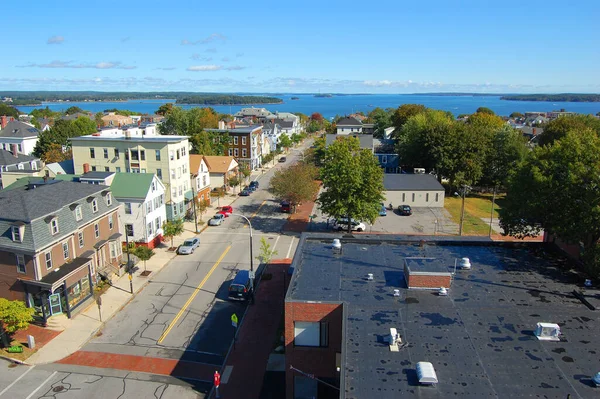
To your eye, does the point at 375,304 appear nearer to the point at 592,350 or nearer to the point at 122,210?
the point at 592,350

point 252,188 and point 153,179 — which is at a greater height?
point 153,179

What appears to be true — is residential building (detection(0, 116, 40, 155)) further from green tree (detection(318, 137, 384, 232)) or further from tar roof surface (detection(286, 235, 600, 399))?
tar roof surface (detection(286, 235, 600, 399))

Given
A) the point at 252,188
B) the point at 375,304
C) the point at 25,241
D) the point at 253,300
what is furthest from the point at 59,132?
the point at 375,304

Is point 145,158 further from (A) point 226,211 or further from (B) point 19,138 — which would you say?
(B) point 19,138

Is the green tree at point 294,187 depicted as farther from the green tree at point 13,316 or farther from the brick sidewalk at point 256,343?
the green tree at point 13,316

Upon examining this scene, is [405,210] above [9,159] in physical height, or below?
below

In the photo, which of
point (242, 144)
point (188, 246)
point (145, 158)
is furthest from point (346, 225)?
point (242, 144)
